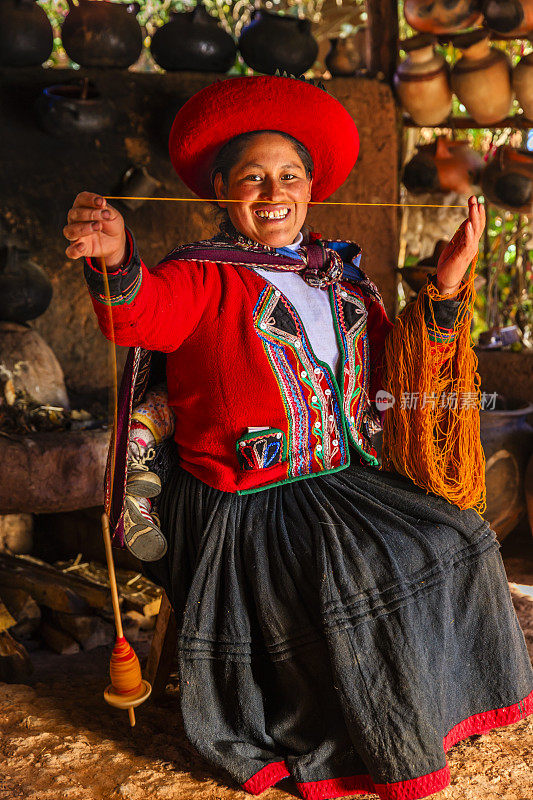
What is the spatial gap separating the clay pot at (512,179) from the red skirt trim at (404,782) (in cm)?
306

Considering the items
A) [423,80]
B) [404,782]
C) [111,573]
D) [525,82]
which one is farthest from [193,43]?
[404,782]

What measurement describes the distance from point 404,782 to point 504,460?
7.63 ft

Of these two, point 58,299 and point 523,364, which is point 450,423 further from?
point 58,299

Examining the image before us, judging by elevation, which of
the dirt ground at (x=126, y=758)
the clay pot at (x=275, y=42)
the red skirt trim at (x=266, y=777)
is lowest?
the dirt ground at (x=126, y=758)

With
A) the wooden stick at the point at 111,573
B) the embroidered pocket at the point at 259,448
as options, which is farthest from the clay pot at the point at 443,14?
the wooden stick at the point at 111,573

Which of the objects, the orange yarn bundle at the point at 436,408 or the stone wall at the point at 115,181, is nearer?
the orange yarn bundle at the point at 436,408

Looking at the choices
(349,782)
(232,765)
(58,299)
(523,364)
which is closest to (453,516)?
(349,782)

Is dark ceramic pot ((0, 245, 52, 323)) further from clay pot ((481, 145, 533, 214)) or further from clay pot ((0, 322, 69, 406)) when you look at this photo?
clay pot ((481, 145, 533, 214))

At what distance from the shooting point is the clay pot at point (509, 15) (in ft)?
13.0

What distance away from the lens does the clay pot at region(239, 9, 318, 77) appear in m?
4.09

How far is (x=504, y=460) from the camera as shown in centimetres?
373

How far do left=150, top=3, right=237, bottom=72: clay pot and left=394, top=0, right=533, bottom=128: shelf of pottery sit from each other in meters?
1.01

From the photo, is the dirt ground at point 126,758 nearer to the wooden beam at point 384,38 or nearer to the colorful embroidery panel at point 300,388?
the colorful embroidery panel at point 300,388

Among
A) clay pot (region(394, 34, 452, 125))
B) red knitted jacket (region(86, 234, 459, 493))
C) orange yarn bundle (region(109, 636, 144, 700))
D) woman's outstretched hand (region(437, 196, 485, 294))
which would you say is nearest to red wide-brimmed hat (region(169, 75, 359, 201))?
red knitted jacket (region(86, 234, 459, 493))
